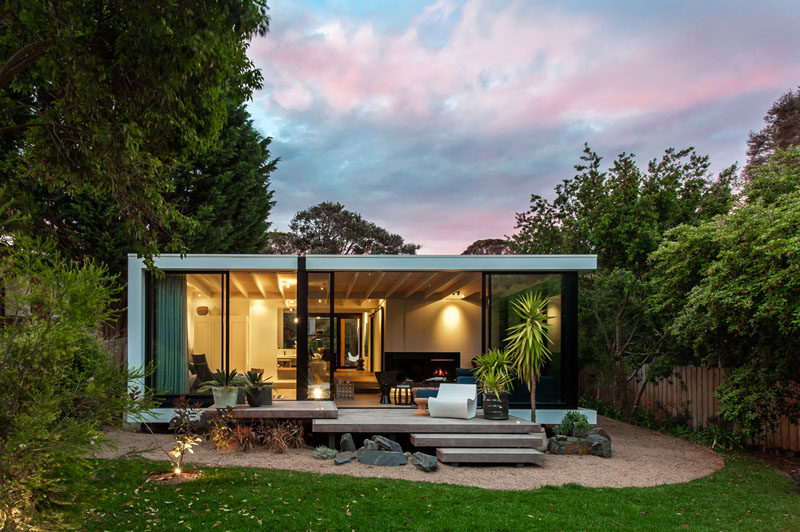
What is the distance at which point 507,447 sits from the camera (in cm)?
774

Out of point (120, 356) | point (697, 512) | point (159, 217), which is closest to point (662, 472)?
point (697, 512)

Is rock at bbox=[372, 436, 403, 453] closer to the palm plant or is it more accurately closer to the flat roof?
the palm plant

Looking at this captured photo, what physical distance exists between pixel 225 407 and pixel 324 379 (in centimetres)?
199

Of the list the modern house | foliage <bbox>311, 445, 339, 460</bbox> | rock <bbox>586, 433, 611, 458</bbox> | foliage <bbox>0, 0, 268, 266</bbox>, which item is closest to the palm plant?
the modern house

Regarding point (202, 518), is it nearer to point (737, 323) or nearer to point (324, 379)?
point (324, 379)

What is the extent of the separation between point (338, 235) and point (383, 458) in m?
21.1

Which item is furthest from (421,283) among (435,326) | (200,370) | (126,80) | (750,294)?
(126,80)

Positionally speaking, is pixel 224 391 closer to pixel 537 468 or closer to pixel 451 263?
pixel 451 263

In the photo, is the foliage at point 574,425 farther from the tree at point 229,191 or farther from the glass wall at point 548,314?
the tree at point 229,191

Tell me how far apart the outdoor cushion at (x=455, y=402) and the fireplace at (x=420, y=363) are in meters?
6.29

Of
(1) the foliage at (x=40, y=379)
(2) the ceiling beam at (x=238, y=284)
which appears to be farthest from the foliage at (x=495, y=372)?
(1) the foliage at (x=40, y=379)

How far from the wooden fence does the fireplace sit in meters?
5.50

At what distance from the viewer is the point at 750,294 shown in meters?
7.14

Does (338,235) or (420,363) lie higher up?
(338,235)
